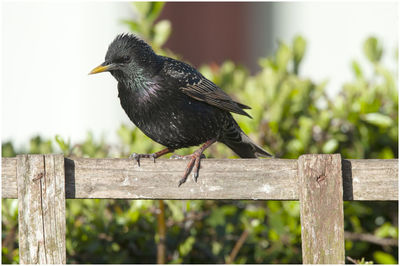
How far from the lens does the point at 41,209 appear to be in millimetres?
2854

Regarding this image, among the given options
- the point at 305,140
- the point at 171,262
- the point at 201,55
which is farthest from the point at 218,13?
the point at 171,262

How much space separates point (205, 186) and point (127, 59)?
1083 millimetres

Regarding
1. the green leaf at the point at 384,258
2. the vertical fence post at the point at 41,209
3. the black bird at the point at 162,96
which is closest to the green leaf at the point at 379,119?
the green leaf at the point at 384,258

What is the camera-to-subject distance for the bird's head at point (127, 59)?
359 centimetres

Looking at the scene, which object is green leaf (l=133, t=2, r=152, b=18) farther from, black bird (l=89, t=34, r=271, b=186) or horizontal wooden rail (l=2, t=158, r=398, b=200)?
horizontal wooden rail (l=2, t=158, r=398, b=200)

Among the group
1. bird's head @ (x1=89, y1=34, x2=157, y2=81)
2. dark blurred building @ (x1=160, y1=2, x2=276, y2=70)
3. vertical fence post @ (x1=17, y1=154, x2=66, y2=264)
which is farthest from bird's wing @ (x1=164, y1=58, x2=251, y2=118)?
dark blurred building @ (x1=160, y1=2, x2=276, y2=70)

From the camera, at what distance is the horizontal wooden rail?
2.88 meters

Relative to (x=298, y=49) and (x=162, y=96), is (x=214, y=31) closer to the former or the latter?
(x=298, y=49)

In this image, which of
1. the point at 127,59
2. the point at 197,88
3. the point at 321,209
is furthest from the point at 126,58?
the point at 321,209

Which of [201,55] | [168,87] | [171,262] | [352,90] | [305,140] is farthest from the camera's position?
[201,55]

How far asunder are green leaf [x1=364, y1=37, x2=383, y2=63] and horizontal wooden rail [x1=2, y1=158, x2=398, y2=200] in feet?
7.04

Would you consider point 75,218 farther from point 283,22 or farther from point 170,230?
point 283,22

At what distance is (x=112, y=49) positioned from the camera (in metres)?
3.59

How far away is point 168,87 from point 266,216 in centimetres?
128
